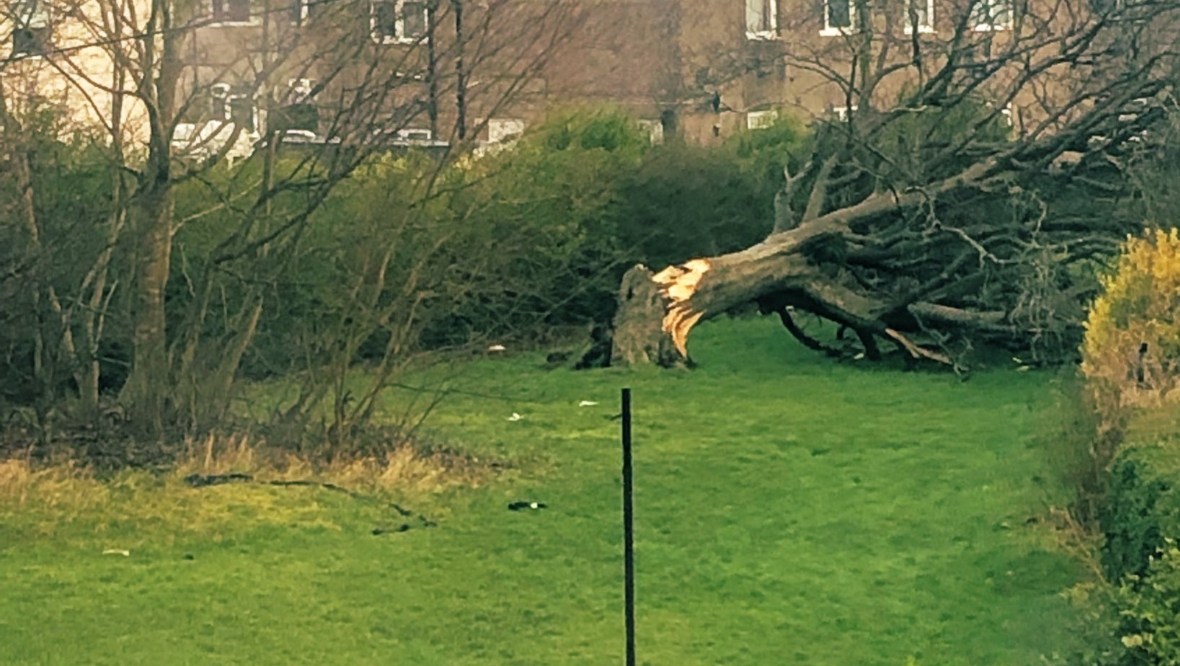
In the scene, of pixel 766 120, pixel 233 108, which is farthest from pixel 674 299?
pixel 766 120

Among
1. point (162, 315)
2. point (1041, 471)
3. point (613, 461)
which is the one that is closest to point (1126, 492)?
point (1041, 471)

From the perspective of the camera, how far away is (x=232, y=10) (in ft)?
37.0

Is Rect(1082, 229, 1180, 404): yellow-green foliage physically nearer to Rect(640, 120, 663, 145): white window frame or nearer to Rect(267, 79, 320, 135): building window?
Rect(267, 79, 320, 135): building window

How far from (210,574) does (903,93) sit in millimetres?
12486

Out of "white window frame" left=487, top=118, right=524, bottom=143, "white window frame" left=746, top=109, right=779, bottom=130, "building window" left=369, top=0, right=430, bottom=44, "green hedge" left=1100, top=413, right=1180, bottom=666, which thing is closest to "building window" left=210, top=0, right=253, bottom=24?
"building window" left=369, top=0, right=430, bottom=44

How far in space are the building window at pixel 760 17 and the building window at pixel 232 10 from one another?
67.9 feet

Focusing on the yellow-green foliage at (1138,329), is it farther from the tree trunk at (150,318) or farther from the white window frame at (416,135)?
the tree trunk at (150,318)

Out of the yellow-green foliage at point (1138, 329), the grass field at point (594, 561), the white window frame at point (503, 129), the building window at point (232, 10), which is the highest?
the building window at point (232, 10)

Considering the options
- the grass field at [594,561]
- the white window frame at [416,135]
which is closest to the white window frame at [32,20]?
the white window frame at [416,135]

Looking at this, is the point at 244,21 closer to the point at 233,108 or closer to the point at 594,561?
the point at 233,108

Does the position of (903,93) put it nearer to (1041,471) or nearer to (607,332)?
(607,332)

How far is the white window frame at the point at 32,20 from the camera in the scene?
10570mm

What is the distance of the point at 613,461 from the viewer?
11758 mm

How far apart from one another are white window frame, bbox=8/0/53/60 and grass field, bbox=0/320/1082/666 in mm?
2734
